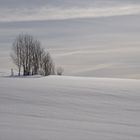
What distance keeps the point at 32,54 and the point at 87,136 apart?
1337 inches

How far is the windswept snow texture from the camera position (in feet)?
12.7

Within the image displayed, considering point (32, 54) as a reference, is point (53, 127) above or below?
below

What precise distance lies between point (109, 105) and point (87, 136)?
2.59m

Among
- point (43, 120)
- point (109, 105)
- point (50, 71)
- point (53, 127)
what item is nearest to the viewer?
point (53, 127)

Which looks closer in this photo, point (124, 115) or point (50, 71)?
point (124, 115)

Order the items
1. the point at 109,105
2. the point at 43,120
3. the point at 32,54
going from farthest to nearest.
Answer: the point at 32,54
the point at 109,105
the point at 43,120

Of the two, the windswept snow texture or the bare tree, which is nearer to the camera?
the windswept snow texture

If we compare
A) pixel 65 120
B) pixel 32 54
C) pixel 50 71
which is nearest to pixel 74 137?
pixel 65 120

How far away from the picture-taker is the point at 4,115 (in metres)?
4.73

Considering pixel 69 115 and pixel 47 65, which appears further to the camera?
pixel 47 65

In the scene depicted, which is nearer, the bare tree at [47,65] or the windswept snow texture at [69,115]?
the windswept snow texture at [69,115]

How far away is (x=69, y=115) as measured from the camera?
511cm

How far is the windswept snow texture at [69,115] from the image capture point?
386 cm

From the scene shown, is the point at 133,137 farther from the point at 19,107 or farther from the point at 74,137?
the point at 19,107
